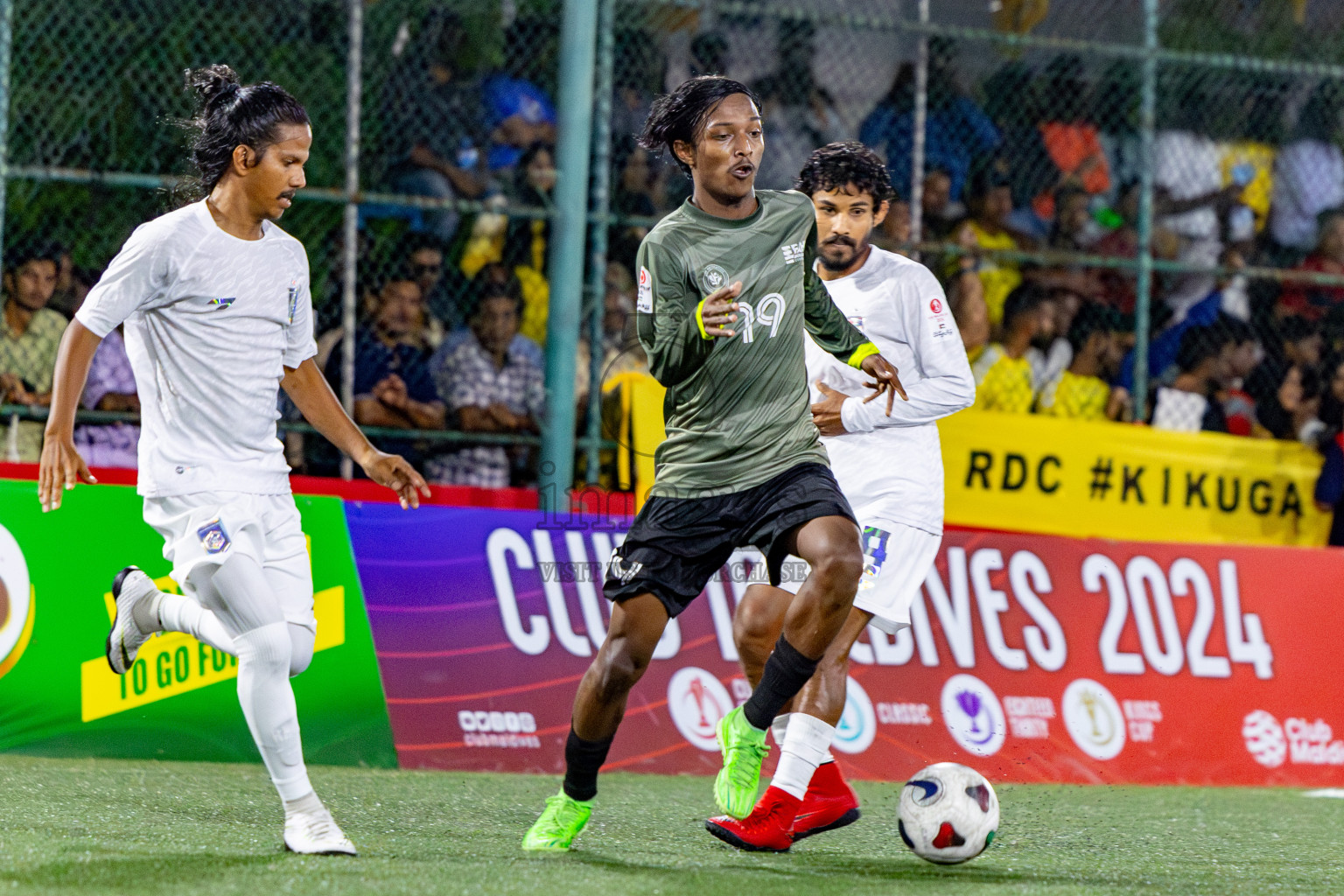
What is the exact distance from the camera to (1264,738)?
8.34 meters

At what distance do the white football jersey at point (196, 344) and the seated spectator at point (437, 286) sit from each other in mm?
3994

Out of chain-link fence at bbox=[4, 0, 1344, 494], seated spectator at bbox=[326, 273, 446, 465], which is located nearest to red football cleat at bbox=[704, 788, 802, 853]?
chain-link fence at bbox=[4, 0, 1344, 494]

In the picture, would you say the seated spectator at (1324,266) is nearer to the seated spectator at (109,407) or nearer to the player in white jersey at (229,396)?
the seated spectator at (109,407)

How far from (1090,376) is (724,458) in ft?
17.6

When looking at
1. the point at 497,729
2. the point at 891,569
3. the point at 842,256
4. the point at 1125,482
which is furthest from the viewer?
the point at 1125,482

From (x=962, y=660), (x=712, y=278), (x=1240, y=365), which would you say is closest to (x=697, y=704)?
(x=962, y=660)

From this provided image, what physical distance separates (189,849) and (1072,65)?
723 centimetres

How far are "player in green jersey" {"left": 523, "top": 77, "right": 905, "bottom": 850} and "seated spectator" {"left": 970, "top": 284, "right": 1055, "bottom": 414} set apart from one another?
447 centimetres

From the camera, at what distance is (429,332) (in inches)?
335

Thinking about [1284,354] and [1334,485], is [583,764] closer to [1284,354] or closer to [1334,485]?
[1334,485]

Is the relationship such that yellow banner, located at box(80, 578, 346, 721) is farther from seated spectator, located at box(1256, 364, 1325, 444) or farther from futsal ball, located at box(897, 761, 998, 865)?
seated spectator, located at box(1256, 364, 1325, 444)

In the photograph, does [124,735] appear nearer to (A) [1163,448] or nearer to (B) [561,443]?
(B) [561,443]

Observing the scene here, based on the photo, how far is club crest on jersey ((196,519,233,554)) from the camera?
436 cm

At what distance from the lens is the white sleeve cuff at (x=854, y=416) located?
5559 millimetres
